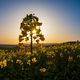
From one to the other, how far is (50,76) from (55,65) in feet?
3.50

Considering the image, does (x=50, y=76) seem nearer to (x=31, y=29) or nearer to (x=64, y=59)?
(x=64, y=59)

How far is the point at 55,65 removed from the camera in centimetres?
1399

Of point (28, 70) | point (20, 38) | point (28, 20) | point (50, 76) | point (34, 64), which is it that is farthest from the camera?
point (20, 38)

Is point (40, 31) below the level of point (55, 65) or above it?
above

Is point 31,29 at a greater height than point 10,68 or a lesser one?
greater

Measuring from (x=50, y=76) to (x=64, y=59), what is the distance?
248 cm

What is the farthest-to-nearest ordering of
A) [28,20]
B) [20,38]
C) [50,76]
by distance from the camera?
1. [20,38]
2. [28,20]
3. [50,76]

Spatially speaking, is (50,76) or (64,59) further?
(64,59)

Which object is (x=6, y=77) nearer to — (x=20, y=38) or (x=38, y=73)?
(x=38, y=73)

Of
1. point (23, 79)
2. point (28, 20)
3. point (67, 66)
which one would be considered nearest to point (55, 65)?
point (67, 66)

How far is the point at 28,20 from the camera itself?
30.4 metres

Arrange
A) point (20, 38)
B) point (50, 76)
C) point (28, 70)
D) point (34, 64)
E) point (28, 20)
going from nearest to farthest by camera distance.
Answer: point (50, 76)
point (28, 70)
point (34, 64)
point (28, 20)
point (20, 38)

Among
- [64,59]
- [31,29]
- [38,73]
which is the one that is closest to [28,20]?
[31,29]

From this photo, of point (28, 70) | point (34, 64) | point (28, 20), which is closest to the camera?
point (28, 70)
